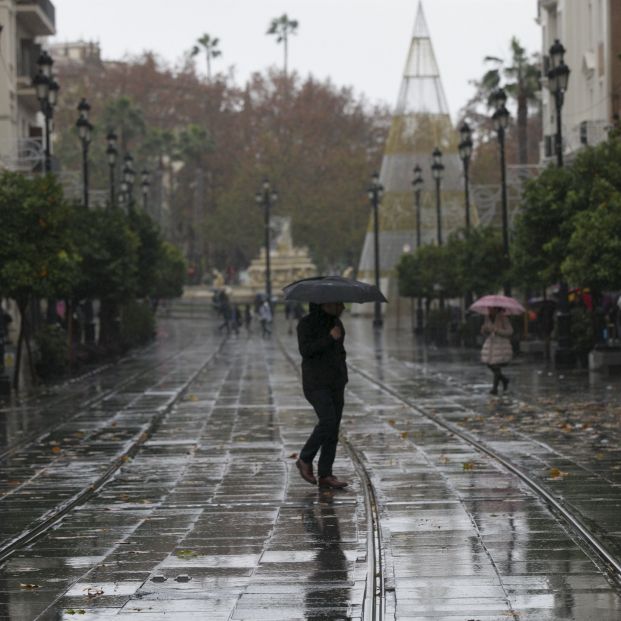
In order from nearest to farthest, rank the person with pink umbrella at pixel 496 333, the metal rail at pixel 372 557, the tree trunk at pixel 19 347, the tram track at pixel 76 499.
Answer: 1. the metal rail at pixel 372 557
2. the tram track at pixel 76 499
3. the person with pink umbrella at pixel 496 333
4. the tree trunk at pixel 19 347

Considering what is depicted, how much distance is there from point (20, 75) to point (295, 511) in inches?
2242

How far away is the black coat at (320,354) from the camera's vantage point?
48.6ft

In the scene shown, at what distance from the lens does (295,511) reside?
1345 centimetres

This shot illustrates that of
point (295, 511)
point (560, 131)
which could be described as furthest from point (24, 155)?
point (295, 511)

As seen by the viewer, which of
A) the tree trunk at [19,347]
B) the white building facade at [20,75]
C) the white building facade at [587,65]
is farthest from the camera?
the white building facade at [20,75]

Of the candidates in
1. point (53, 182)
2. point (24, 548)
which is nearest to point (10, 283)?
point (53, 182)

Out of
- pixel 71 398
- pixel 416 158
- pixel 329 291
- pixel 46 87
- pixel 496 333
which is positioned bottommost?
pixel 71 398

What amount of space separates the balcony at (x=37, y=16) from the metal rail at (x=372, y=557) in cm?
5304

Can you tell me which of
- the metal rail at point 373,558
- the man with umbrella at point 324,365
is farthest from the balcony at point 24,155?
the metal rail at point 373,558

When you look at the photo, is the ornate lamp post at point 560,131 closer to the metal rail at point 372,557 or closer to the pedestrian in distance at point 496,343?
the pedestrian in distance at point 496,343

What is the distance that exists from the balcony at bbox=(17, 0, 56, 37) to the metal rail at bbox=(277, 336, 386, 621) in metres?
53.0

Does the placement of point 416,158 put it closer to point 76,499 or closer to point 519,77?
point 519,77

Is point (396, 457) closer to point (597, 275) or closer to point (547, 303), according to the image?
point (597, 275)

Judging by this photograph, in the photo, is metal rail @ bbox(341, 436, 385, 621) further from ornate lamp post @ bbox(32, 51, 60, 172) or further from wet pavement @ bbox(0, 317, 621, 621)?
ornate lamp post @ bbox(32, 51, 60, 172)
